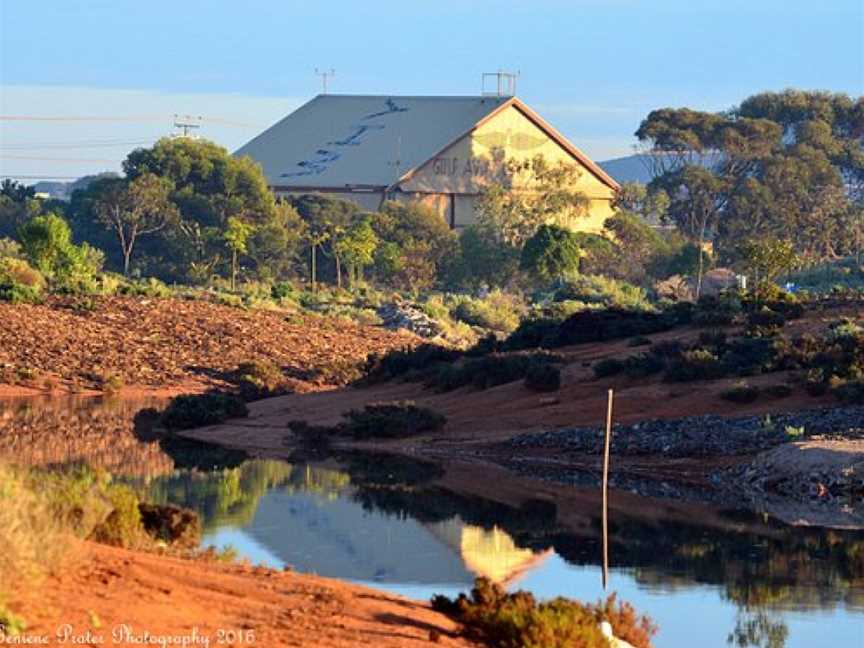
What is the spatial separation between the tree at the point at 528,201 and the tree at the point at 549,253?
9715mm

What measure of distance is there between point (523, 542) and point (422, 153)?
84159 millimetres

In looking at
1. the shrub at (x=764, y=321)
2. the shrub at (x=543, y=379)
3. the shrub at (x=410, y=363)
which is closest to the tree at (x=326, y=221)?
the shrub at (x=410, y=363)

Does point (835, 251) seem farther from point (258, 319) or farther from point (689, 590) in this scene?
point (689, 590)

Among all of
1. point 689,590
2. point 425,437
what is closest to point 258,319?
point 425,437

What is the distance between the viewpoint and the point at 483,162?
10888 centimetres

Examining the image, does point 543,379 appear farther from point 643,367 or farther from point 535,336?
point 535,336

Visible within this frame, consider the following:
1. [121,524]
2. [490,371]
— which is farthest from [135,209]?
[121,524]

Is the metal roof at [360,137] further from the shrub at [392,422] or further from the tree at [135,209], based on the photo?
the shrub at [392,422]

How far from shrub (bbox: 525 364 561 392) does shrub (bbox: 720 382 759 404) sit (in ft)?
13.5

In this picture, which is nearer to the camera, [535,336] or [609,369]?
[609,369]

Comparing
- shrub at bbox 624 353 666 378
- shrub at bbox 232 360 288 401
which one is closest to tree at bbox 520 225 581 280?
shrub at bbox 232 360 288 401

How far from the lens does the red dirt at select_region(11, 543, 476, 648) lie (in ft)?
43.5

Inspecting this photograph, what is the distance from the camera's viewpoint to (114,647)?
12672mm

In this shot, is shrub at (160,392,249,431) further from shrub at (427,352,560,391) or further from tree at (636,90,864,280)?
tree at (636,90,864,280)
